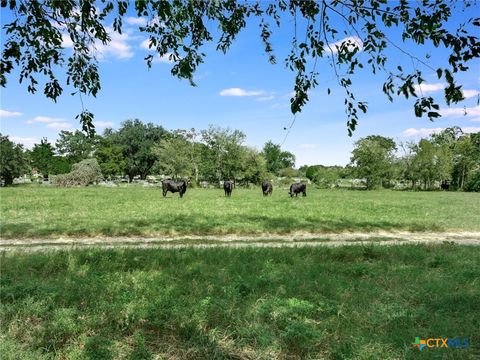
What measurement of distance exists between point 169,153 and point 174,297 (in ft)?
229

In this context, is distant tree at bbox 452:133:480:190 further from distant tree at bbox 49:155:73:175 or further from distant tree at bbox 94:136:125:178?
distant tree at bbox 49:155:73:175

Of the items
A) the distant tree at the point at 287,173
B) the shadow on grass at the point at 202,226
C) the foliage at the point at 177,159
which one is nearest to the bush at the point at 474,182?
the distant tree at the point at 287,173

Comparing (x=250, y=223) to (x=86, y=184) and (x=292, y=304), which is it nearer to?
(x=292, y=304)

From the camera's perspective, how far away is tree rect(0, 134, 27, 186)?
194ft

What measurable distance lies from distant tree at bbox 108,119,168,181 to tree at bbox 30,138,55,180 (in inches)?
613

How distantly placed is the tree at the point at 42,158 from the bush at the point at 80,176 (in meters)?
35.2

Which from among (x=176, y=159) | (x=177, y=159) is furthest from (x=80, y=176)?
(x=177, y=159)

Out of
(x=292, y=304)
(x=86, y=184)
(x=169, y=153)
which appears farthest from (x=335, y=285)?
(x=169, y=153)

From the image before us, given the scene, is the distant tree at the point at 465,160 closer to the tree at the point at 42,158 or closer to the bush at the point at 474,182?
the bush at the point at 474,182

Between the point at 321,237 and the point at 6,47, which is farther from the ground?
the point at 6,47

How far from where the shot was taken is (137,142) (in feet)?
322

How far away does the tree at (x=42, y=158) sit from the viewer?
91.4 m

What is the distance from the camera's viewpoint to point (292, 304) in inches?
208

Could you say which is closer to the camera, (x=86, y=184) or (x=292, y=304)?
(x=292, y=304)
